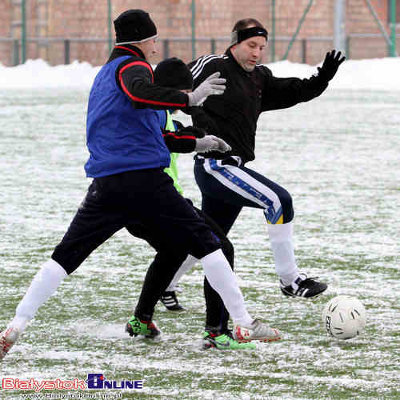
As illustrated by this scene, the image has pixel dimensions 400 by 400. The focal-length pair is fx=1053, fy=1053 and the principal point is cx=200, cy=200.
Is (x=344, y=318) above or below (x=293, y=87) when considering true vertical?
below

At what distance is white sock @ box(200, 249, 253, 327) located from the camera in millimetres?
5355

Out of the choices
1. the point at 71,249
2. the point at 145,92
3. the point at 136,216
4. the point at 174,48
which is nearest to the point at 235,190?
the point at 136,216

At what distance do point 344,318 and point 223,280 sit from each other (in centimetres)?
80

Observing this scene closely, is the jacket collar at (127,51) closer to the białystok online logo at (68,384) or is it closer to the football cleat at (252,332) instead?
the football cleat at (252,332)

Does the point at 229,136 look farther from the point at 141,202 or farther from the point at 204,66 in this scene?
the point at 141,202

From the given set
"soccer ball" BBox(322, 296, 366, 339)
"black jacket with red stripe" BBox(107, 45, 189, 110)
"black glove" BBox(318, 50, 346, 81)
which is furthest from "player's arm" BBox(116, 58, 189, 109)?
"black glove" BBox(318, 50, 346, 81)

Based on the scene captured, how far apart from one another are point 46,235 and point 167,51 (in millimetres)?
35540

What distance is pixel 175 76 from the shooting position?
5.78 metres

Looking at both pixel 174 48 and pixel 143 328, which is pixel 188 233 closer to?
pixel 143 328

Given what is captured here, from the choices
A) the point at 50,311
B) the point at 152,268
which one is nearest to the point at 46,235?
the point at 50,311

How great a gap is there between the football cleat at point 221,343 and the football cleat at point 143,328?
334mm

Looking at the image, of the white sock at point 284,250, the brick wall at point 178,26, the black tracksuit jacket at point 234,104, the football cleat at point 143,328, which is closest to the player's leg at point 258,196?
the white sock at point 284,250

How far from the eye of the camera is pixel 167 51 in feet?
145

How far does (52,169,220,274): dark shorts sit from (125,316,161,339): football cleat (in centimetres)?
65
